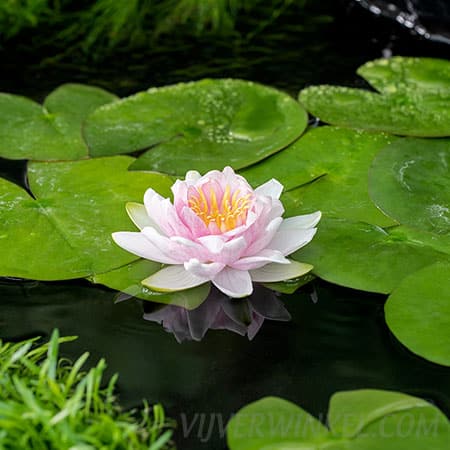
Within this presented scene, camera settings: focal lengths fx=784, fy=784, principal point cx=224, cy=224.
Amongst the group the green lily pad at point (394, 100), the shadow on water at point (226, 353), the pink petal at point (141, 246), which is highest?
the green lily pad at point (394, 100)

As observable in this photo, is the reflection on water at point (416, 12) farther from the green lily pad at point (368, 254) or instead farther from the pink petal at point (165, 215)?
the pink petal at point (165, 215)

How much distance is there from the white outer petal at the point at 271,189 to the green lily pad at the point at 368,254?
4.1 inches

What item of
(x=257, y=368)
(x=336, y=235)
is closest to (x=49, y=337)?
(x=257, y=368)

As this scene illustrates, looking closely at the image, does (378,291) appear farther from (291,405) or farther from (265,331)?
(291,405)

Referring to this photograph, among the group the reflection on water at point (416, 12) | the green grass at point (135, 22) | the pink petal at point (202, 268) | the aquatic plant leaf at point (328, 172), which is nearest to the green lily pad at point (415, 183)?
the aquatic plant leaf at point (328, 172)

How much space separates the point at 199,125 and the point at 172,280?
0.59 metres

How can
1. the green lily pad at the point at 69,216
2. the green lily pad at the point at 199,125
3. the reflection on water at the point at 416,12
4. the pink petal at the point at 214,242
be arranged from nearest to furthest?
1. the pink petal at the point at 214,242
2. the green lily pad at the point at 69,216
3. the green lily pad at the point at 199,125
4. the reflection on water at the point at 416,12

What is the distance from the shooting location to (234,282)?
1307 millimetres

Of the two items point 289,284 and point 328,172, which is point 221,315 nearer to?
point 289,284

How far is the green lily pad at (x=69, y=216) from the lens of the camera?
1.38 metres

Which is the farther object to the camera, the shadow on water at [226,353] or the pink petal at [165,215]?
the pink petal at [165,215]

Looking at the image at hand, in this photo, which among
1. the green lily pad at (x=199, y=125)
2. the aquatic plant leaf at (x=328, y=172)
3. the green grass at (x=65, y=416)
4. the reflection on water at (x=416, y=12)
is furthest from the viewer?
the reflection on water at (x=416, y=12)

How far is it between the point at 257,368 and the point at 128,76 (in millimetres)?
1245

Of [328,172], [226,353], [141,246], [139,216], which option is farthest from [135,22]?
[226,353]
